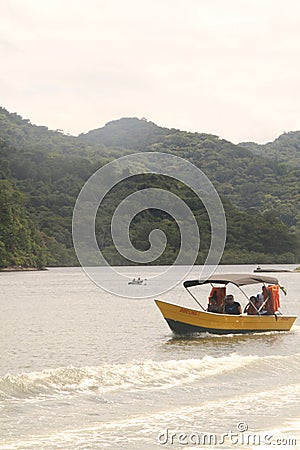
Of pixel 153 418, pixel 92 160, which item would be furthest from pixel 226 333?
pixel 92 160

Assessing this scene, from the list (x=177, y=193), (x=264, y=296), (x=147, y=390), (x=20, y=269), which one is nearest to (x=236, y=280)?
(x=264, y=296)

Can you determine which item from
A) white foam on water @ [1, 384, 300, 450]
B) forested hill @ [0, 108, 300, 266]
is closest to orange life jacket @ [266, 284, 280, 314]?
white foam on water @ [1, 384, 300, 450]

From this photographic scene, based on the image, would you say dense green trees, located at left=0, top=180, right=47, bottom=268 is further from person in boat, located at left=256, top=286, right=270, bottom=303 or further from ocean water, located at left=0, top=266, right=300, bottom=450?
person in boat, located at left=256, top=286, right=270, bottom=303

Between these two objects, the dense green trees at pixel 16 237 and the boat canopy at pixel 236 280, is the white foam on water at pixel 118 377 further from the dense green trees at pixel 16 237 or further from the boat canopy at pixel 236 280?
the dense green trees at pixel 16 237

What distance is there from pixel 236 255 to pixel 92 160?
5599 cm

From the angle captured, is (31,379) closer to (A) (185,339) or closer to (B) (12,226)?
(A) (185,339)

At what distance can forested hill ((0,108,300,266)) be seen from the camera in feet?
432

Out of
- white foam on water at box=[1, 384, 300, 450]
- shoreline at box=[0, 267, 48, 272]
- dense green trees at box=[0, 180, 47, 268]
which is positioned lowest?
white foam on water at box=[1, 384, 300, 450]

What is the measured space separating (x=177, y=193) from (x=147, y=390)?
4438 inches

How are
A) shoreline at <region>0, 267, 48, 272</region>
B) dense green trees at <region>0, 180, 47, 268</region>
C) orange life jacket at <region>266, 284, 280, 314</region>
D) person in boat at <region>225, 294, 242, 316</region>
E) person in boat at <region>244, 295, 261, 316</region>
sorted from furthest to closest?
1. shoreline at <region>0, 267, 48, 272</region>
2. dense green trees at <region>0, 180, 47, 268</region>
3. person in boat at <region>244, 295, 261, 316</region>
4. orange life jacket at <region>266, 284, 280, 314</region>
5. person in boat at <region>225, 294, 242, 316</region>

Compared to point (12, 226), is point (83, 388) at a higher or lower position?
lower

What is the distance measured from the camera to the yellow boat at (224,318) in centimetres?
2686

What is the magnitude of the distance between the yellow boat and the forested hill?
8463cm

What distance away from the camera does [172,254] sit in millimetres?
130625
